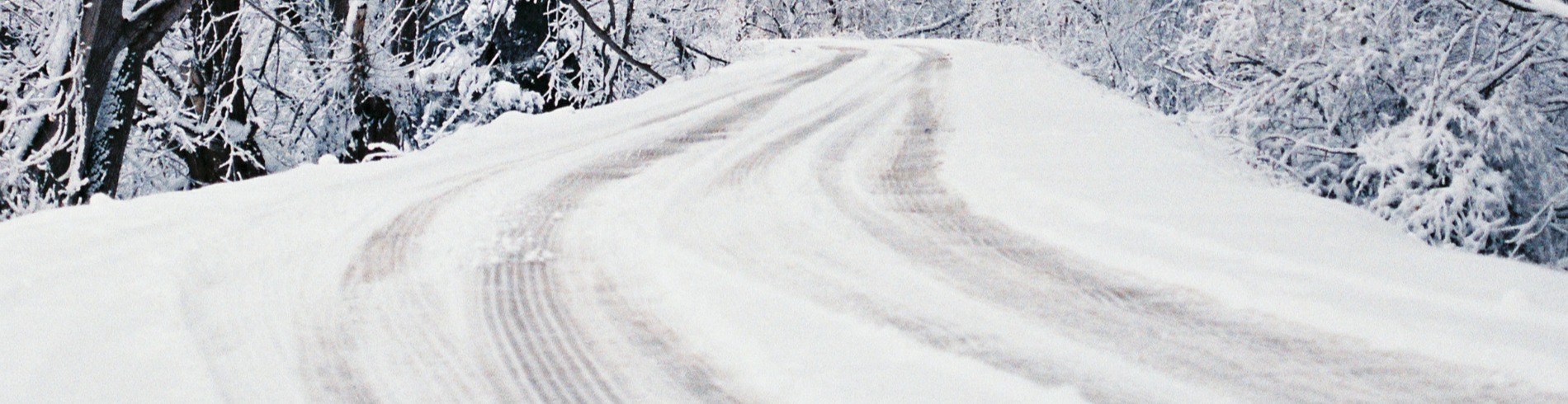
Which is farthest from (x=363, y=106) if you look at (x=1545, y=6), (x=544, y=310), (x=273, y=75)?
(x=1545, y=6)

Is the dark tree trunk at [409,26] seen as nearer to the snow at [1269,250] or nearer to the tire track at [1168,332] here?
the snow at [1269,250]

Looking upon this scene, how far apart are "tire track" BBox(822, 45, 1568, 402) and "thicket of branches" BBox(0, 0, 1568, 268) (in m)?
3.99

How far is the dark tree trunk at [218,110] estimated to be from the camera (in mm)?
11188

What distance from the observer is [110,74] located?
26.6ft

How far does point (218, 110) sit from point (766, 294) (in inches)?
360

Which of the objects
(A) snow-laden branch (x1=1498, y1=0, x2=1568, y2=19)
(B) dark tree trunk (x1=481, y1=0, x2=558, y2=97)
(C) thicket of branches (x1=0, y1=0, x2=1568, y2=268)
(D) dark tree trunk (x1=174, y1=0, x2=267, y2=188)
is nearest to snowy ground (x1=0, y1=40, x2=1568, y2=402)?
(A) snow-laden branch (x1=1498, y1=0, x2=1568, y2=19)

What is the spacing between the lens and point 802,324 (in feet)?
10.3

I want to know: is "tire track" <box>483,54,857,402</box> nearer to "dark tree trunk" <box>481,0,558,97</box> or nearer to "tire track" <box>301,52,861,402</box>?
"tire track" <box>301,52,861,402</box>

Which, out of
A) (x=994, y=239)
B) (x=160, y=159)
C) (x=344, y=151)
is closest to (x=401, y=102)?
(x=344, y=151)

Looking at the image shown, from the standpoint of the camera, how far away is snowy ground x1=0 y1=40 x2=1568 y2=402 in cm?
270

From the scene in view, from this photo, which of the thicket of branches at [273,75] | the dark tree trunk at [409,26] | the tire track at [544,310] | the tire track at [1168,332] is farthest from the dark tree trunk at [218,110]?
the tire track at [1168,332]

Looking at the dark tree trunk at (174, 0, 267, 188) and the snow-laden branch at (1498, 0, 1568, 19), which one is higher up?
the snow-laden branch at (1498, 0, 1568, 19)

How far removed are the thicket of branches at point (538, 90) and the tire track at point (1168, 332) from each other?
399 cm

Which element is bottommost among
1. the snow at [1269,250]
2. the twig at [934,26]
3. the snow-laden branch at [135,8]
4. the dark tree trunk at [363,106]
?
the twig at [934,26]
